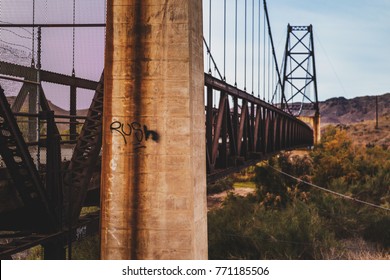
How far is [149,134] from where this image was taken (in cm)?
682

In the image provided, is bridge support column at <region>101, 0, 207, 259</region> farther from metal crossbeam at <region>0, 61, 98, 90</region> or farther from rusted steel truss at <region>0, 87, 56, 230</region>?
metal crossbeam at <region>0, 61, 98, 90</region>

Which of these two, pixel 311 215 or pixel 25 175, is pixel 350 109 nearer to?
pixel 311 215

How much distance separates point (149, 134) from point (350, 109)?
18173 centimetres

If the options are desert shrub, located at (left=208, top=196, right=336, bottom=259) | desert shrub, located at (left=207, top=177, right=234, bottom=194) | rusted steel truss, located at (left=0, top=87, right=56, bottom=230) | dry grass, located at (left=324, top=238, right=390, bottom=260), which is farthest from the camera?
desert shrub, located at (left=207, top=177, right=234, bottom=194)

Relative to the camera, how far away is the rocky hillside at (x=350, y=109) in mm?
166375

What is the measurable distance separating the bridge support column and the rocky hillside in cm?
16591

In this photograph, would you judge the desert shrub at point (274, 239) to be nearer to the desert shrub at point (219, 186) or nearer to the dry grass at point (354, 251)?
the dry grass at point (354, 251)

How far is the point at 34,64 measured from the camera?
10.3 metres

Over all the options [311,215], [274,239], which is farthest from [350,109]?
[274,239]

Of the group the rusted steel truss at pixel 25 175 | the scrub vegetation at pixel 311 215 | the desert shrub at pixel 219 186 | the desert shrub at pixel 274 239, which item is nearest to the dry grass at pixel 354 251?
the scrub vegetation at pixel 311 215

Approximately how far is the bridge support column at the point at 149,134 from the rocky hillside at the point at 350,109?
544 feet

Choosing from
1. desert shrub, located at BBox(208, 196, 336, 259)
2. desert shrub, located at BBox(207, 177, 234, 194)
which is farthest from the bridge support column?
desert shrub, located at BBox(207, 177, 234, 194)

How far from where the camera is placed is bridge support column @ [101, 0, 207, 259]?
6.78m

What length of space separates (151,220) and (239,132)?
7851 millimetres
